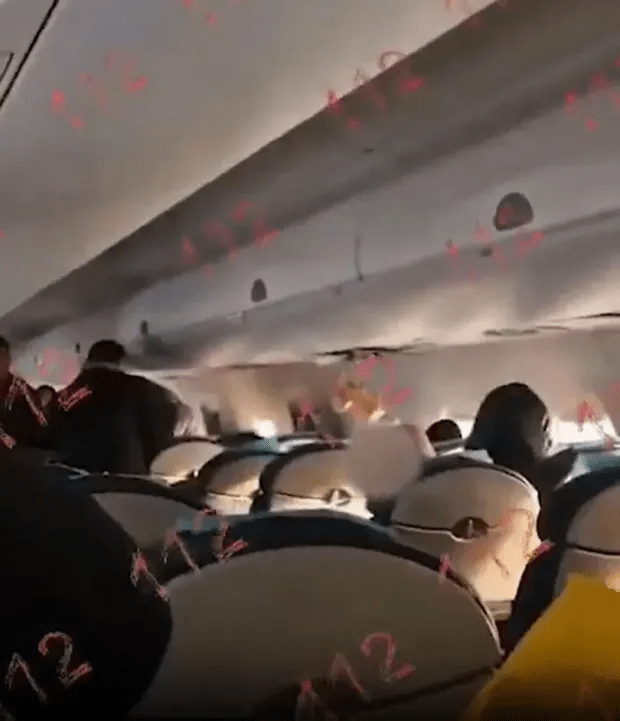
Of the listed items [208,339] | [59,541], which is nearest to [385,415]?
[208,339]

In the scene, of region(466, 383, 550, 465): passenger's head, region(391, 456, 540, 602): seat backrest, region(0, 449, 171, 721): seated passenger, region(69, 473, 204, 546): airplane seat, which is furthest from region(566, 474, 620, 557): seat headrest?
region(0, 449, 171, 721): seated passenger

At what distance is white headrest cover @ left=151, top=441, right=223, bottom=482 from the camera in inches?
47.0

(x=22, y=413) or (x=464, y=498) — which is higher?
(x=22, y=413)

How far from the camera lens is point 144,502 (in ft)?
3.43

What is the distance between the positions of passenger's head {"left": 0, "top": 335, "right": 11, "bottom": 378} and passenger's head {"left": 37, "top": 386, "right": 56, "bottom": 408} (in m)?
0.04

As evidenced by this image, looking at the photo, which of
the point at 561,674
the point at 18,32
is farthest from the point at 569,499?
the point at 18,32

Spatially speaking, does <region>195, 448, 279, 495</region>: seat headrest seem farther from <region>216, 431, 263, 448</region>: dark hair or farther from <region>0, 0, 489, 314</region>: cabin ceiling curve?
<region>0, 0, 489, 314</region>: cabin ceiling curve

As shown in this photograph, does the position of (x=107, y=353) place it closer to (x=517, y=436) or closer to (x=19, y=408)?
(x=19, y=408)

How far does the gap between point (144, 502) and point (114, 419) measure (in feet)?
0.52

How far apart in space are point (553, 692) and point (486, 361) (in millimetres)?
621

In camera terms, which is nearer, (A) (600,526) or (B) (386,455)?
Answer: (A) (600,526)

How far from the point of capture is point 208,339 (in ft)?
4.05

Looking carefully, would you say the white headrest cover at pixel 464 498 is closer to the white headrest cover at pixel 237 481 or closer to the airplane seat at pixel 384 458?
the airplane seat at pixel 384 458

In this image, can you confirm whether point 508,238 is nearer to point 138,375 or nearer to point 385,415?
point 385,415
